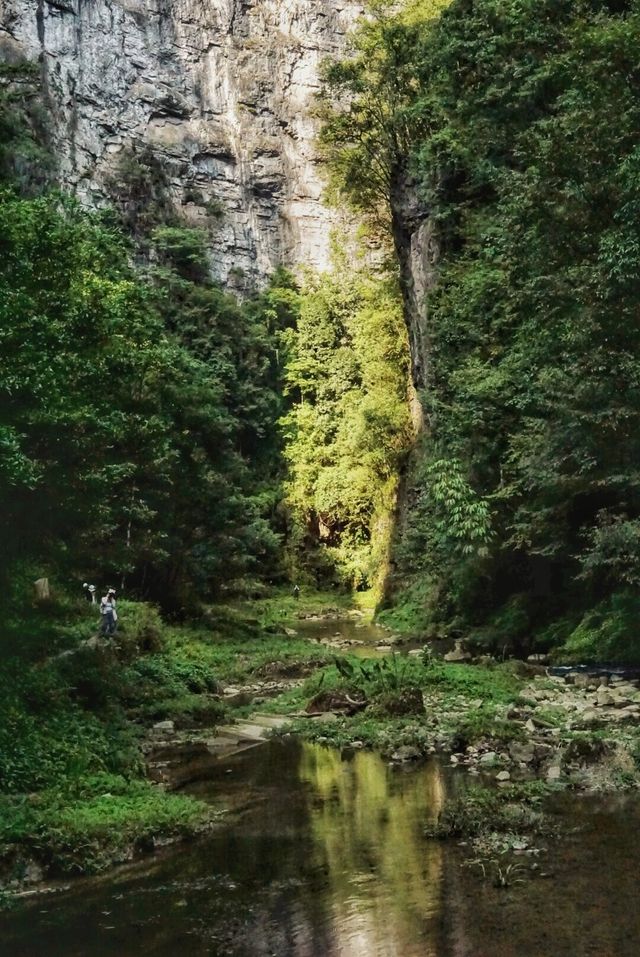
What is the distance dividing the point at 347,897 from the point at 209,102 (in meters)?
57.6

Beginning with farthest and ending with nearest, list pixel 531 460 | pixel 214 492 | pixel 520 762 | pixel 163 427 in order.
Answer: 1. pixel 214 492
2. pixel 163 427
3. pixel 531 460
4. pixel 520 762

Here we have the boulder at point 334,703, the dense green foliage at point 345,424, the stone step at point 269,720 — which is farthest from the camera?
the dense green foliage at point 345,424

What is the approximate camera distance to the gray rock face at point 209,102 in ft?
159

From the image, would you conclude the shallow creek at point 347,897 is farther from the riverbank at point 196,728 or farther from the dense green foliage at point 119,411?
the dense green foliage at point 119,411

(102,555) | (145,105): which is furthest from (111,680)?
(145,105)

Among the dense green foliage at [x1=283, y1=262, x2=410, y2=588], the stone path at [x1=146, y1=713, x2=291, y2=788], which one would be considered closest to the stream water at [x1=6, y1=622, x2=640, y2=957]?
the stone path at [x1=146, y1=713, x2=291, y2=788]

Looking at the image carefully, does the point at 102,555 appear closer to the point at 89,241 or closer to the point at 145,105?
the point at 89,241

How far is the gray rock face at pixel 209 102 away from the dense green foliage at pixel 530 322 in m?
22.2

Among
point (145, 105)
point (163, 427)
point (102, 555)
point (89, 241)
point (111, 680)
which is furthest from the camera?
point (145, 105)

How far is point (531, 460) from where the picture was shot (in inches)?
774

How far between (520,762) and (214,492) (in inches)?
727

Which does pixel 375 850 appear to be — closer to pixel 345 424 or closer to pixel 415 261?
pixel 415 261

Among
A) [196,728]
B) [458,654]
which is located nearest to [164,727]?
[196,728]

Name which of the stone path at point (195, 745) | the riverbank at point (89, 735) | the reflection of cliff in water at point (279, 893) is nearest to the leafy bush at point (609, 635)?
the riverbank at point (89, 735)
